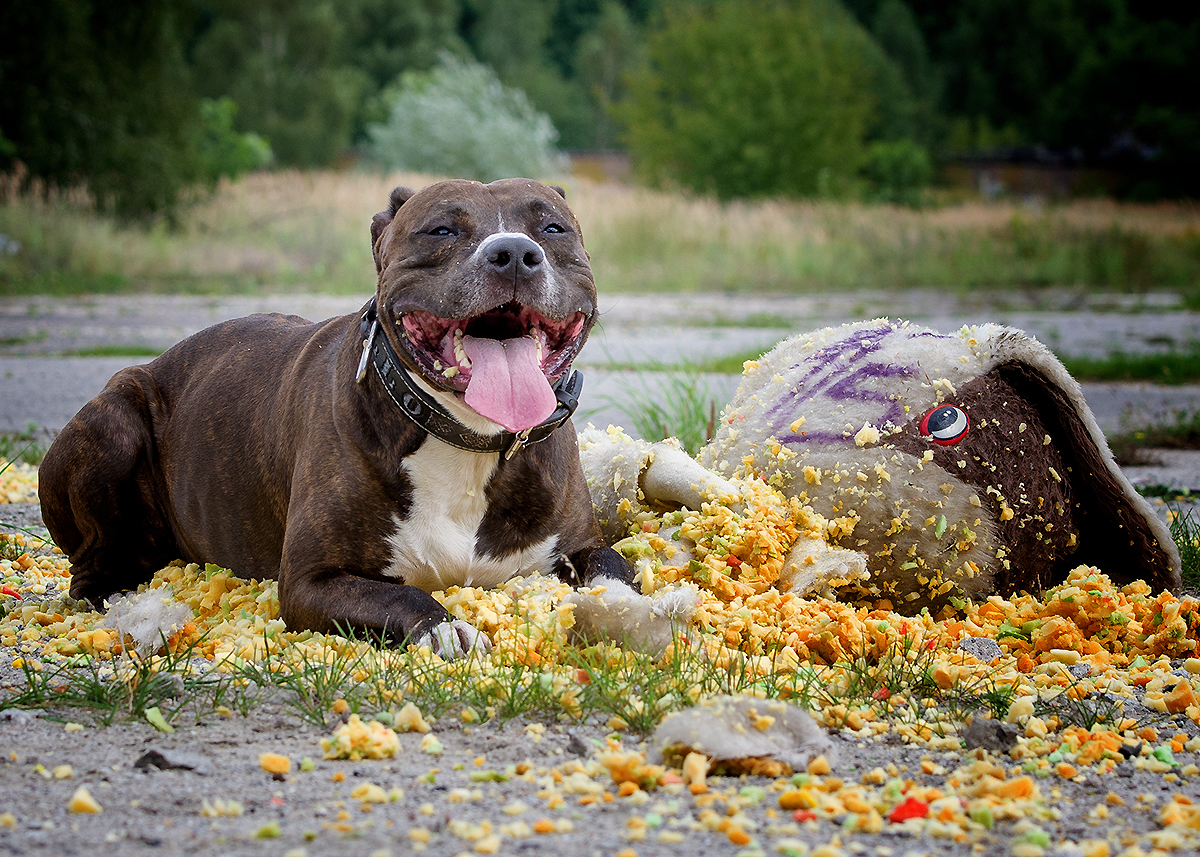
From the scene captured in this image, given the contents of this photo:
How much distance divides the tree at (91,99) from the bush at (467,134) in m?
8.95

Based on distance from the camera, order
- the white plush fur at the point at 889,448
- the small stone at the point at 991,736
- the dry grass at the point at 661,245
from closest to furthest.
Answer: the small stone at the point at 991,736, the white plush fur at the point at 889,448, the dry grass at the point at 661,245

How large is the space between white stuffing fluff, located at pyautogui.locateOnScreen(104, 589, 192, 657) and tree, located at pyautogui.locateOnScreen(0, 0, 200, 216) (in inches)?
763

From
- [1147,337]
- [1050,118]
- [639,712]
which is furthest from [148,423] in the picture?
[1050,118]

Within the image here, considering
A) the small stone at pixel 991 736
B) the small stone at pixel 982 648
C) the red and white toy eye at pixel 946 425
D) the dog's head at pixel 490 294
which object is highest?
the dog's head at pixel 490 294

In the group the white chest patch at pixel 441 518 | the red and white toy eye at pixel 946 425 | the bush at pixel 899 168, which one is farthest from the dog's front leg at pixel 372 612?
the bush at pixel 899 168

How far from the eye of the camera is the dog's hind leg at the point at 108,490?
13.0ft

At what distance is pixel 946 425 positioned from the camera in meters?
3.81

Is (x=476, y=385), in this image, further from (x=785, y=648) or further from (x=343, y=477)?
(x=785, y=648)

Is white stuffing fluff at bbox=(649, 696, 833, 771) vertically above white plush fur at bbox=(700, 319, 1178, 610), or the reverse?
white plush fur at bbox=(700, 319, 1178, 610)

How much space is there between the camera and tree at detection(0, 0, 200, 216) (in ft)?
68.8

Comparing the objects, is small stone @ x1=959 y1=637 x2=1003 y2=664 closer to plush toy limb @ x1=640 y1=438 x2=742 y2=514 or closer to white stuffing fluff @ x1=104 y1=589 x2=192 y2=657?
plush toy limb @ x1=640 y1=438 x2=742 y2=514

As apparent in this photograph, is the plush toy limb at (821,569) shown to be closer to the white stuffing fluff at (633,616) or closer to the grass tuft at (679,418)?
the white stuffing fluff at (633,616)

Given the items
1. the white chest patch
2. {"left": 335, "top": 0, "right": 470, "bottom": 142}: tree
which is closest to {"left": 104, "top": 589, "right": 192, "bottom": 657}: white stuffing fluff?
the white chest patch

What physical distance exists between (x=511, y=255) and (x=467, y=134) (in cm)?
2856
